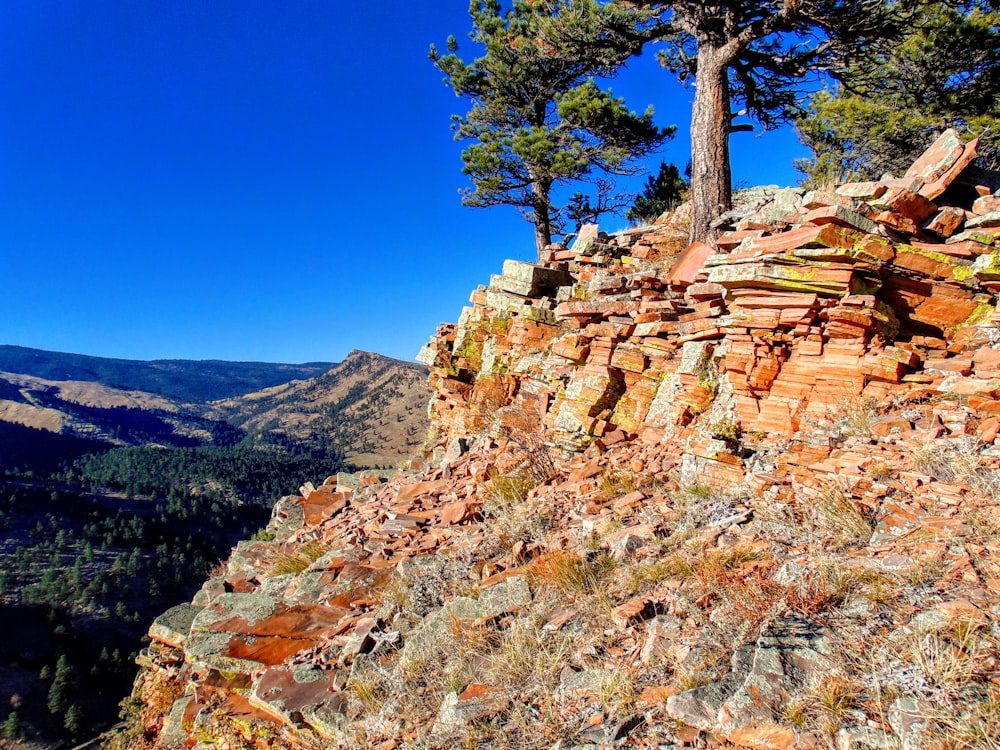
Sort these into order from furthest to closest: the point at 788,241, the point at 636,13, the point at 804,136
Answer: the point at 804,136 → the point at 636,13 → the point at 788,241

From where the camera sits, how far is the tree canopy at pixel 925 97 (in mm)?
15578

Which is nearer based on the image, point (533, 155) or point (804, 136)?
point (533, 155)

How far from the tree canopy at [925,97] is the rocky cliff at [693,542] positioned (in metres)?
10.1

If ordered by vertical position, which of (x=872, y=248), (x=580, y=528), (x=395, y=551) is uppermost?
(x=872, y=248)

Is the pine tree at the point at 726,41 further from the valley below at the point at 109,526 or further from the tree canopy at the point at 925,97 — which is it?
the valley below at the point at 109,526

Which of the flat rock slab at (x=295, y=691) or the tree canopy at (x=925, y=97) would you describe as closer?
the flat rock slab at (x=295, y=691)

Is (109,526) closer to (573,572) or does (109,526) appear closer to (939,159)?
(573,572)

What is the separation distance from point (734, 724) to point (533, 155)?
1768 centimetres

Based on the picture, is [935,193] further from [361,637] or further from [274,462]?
[274,462]

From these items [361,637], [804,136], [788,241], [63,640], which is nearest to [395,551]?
[361,637]

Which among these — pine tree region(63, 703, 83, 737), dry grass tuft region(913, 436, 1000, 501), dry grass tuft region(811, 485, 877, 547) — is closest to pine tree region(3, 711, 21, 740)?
pine tree region(63, 703, 83, 737)

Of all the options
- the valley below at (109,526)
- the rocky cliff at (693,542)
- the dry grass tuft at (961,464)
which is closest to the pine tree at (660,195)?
the rocky cliff at (693,542)

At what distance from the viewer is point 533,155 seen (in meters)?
18.1

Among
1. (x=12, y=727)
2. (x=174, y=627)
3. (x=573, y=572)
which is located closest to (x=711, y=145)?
(x=573, y=572)
